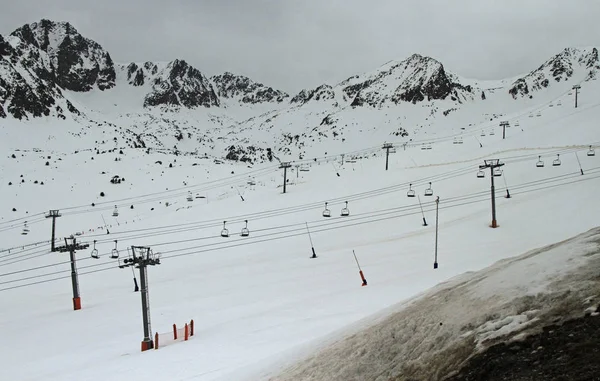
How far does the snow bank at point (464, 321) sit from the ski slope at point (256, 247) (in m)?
2.92

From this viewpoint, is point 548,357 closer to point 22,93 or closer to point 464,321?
point 464,321

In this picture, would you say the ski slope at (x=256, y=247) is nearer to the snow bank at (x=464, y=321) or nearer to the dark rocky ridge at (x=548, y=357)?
the snow bank at (x=464, y=321)

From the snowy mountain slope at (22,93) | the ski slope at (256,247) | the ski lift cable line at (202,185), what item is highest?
the snowy mountain slope at (22,93)

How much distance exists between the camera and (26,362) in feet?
76.2

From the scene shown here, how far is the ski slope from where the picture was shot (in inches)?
836

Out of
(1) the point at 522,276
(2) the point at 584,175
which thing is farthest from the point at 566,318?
(2) the point at 584,175

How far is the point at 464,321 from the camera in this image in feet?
28.8

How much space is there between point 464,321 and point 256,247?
40.2m

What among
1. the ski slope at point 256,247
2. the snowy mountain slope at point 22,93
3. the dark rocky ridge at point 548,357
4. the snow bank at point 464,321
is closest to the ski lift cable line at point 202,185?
the ski slope at point 256,247

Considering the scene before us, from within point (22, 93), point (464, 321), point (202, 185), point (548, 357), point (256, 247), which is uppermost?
point (22, 93)

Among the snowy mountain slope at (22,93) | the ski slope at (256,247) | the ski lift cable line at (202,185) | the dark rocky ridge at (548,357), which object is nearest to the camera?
the dark rocky ridge at (548,357)

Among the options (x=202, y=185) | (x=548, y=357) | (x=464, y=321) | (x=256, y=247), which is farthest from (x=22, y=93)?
(x=548, y=357)

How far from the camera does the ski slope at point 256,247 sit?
21234 mm

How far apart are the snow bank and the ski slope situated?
2.92 metres
